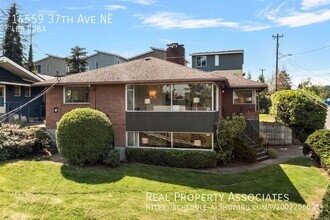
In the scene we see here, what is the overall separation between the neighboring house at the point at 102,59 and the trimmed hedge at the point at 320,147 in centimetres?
2897

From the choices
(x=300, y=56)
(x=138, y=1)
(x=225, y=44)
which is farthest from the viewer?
(x=300, y=56)

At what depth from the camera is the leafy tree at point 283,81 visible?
47.2 m

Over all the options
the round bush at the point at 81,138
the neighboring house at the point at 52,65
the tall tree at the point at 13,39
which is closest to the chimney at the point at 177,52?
the round bush at the point at 81,138

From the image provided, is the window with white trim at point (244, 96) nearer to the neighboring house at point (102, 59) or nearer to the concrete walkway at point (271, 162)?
the concrete walkway at point (271, 162)

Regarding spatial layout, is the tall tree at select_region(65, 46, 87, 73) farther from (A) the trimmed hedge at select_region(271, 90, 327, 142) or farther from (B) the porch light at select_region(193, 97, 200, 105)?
(A) the trimmed hedge at select_region(271, 90, 327, 142)

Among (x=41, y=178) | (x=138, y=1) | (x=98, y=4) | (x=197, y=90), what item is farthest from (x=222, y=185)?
(x=98, y=4)

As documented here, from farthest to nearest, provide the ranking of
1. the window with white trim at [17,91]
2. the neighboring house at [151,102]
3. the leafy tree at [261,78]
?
1. the leafy tree at [261,78]
2. the window with white trim at [17,91]
3. the neighboring house at [151,102]

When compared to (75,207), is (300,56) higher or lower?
higher

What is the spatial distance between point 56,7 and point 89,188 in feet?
36.8

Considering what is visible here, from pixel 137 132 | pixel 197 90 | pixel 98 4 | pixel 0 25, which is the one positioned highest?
pixel 0 25

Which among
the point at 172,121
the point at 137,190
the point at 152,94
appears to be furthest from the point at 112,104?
the point at 137,190

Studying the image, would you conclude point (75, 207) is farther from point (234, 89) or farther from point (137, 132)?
point (234, 89)

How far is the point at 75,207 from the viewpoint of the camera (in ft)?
31.1

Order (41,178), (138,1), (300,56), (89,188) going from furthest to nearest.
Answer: (300,56), (138,1), (41,178), (89,188)
